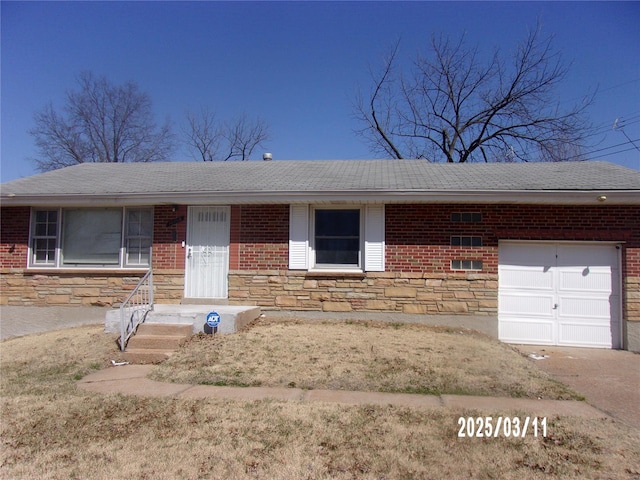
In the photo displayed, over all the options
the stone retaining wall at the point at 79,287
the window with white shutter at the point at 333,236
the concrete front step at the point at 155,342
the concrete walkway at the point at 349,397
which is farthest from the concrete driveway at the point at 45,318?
the window with white shutter at the point at 333,236

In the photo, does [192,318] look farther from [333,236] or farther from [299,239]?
[333,236]

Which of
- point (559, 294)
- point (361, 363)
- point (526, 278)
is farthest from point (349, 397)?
point (559, 294)

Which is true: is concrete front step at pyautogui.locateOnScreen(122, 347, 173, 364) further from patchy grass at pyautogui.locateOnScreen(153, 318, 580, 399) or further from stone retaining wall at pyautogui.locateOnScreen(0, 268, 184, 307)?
stone retaining wall at pyautogui.locateOnScreen(0, 268, 184, 307)

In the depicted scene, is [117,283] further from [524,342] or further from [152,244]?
[524,342]

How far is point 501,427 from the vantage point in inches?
169

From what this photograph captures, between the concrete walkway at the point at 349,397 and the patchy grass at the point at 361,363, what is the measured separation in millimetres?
176

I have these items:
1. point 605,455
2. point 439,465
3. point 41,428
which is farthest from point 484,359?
point 41,428

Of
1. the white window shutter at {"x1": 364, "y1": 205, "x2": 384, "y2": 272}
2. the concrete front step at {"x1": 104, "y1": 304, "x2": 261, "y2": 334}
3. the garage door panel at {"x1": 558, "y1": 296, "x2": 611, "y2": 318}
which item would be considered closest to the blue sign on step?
the concrete front step at {"x1": 104, "y1": 304, "x2": 261, "y2": 334}

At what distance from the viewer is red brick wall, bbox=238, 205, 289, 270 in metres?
9.46

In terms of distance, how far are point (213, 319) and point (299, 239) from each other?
8.45 feet

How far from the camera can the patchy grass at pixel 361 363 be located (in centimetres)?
557

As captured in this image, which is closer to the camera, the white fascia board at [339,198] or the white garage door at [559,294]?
the white fascia board at [339,198]

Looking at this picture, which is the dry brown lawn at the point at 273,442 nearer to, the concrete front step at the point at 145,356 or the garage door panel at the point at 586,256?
the concrete front step at the point at 145,356

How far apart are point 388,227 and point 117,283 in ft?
19.6
